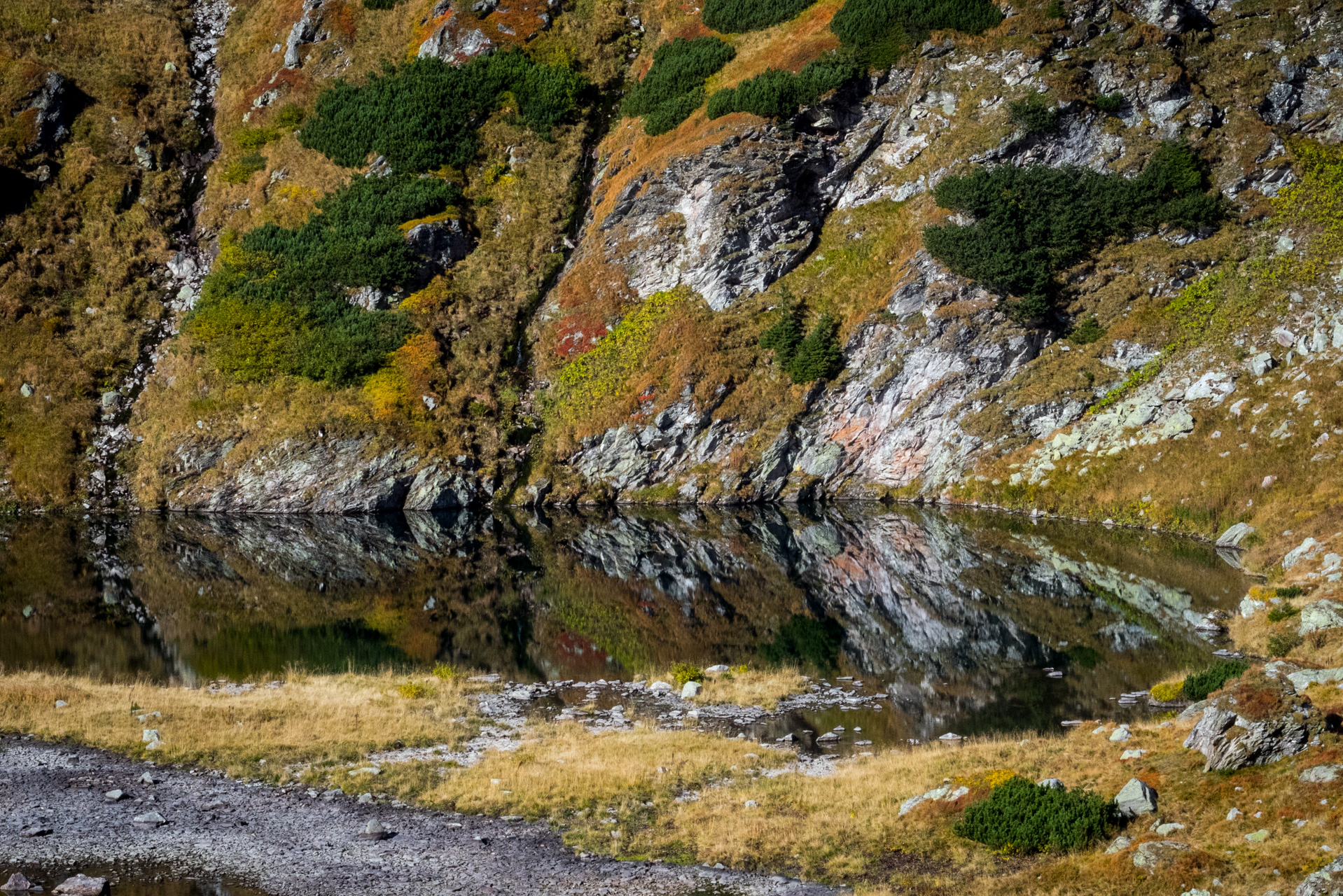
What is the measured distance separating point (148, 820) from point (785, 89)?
6801cm

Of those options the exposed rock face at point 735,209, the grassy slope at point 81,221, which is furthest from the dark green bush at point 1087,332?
the grassy slope at point 81,221

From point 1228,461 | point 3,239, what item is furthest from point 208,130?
point 1228,461

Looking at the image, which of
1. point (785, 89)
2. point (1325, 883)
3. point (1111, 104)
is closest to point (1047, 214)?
point (1111, 104)

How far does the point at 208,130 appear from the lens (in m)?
96.3

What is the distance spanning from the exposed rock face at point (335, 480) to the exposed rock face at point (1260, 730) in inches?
2248

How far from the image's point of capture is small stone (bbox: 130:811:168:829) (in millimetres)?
18875

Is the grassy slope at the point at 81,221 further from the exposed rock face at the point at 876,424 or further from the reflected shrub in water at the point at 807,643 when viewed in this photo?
the reflected shrub in water at the point at 807,643

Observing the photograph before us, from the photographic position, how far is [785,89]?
2958 inches

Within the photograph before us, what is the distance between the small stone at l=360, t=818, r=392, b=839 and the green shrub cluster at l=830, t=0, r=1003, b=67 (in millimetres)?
72169

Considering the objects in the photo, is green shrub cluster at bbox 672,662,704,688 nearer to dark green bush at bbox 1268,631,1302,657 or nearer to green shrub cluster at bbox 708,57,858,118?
dark green bush at bbox 1268,631,1302,657

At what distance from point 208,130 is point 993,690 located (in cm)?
9358

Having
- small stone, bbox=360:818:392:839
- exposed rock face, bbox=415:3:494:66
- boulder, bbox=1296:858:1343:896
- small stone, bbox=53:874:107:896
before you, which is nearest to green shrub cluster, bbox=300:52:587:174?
exposed rock face, bbox=415:3:494:66

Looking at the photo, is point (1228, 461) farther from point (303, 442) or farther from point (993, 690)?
point (303, 442)

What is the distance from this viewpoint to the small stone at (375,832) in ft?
60.6
